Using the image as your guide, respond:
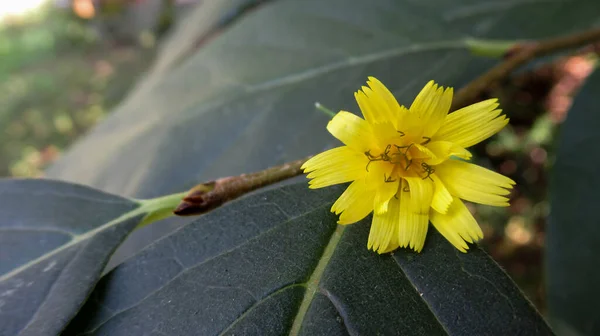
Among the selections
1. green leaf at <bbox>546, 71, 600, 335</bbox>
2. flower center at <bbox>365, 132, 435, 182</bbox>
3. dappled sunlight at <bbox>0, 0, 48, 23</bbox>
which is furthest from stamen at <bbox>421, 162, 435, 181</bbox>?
dappled sunlight at <bbox>0, 0, 48, 23</bbox>

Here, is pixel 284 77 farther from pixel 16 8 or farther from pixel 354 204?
pixel 16 8

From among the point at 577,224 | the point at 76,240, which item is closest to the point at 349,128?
the point at 76,240

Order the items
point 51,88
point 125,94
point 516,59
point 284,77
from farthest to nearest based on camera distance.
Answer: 1. point 51,88
2. point 125,94
3. point 284,77
4. point 516,59

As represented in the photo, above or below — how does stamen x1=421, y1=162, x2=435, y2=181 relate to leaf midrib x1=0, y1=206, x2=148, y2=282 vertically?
below

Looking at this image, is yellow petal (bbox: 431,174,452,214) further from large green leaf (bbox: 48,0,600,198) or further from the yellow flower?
large green leaf (bbox: 48,0,600,198)

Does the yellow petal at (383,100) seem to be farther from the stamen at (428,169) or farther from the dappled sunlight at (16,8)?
the dappled sunlight at (16,8)

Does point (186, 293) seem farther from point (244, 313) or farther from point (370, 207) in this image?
point (370, 207)
